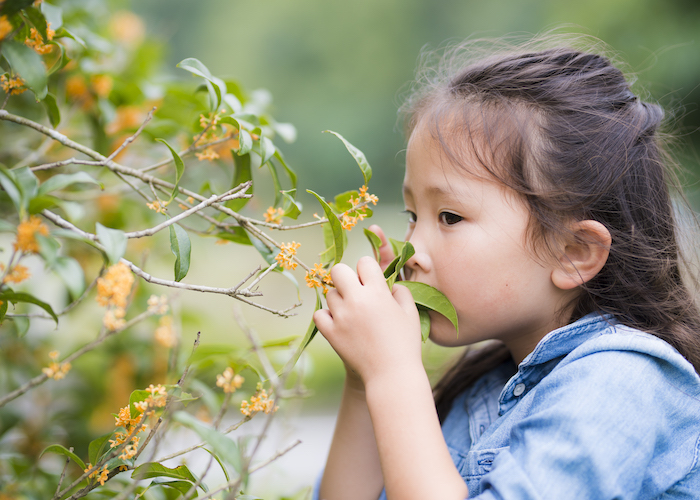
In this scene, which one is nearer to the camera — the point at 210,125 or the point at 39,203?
the point at 39,203

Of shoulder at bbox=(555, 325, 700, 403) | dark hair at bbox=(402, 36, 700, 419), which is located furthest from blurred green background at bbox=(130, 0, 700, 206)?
shoulder at bbox=(555, 325, 700, 403)

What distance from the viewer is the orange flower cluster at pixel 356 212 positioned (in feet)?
2.36

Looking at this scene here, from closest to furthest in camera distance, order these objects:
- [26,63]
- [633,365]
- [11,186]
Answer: [11,186] → [26,63] → [633,365]

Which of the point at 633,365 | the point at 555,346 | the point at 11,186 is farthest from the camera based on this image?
the point at 555,346

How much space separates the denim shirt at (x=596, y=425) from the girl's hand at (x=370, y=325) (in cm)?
18

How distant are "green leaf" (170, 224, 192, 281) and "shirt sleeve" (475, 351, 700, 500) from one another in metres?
0.44

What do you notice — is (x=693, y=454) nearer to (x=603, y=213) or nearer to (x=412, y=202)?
(x=603, y=213)

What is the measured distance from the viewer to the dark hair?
82 centimetres

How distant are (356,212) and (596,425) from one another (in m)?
0.41

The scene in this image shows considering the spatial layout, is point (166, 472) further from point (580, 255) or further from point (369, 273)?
point (580, 255)

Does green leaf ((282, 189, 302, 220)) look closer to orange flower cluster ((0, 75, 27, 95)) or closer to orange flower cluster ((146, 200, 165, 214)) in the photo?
orange flower cluster ((146, 200, 165, 214))

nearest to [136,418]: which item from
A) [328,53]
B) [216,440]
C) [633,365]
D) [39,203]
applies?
[216,440]

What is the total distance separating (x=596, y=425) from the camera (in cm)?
62

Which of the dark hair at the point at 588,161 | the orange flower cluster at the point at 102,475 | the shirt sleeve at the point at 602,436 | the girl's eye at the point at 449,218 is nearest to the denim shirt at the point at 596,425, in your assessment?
the shirt sleeve at the point at 602,436
